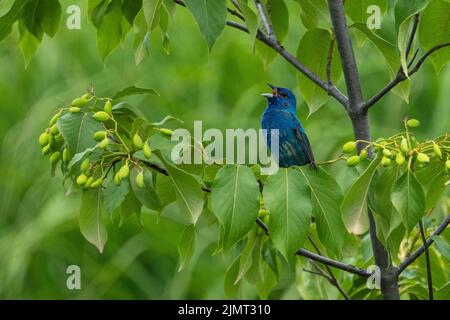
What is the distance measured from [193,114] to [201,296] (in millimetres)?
972

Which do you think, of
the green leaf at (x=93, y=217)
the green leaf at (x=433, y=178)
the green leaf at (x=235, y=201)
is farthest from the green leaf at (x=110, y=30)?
the green leaf at (x=433, y=178)

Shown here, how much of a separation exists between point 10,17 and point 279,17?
60 centimetres

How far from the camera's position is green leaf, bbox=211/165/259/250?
60.7 inches

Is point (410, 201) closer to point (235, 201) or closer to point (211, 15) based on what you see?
point (235, 201)

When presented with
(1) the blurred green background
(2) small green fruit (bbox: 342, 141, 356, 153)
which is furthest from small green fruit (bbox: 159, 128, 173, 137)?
(1) the blurred green background

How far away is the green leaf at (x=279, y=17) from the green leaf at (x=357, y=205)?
0.53 meters

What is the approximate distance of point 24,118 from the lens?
15.2 ft

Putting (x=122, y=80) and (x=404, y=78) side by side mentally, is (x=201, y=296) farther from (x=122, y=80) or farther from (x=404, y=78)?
(x=404, y=78)

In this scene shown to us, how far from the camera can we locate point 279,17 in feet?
6.59

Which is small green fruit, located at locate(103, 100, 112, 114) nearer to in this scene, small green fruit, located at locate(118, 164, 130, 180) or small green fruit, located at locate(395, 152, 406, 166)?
small green fruit, located at locate(118, 164, 130, 180)

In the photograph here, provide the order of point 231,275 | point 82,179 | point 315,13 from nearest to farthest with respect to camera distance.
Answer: point 82,179, point 315,13, point 231,275

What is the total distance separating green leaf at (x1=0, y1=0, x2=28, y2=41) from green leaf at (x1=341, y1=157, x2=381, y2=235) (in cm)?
77

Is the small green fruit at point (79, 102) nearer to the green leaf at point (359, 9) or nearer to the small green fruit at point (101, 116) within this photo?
the small green fruit at point (101, 116)

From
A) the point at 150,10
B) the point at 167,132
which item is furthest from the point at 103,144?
the point at 150,10
